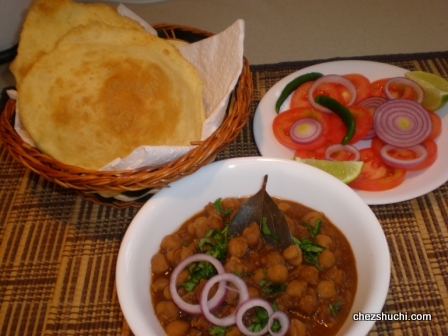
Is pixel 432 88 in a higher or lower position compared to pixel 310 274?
higher

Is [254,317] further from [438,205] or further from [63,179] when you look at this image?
[438,205]

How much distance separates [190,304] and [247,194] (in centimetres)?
54

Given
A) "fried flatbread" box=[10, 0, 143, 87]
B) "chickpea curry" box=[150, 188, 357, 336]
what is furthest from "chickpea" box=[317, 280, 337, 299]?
"fried flatbread" box=[10, 0, 143, 87]

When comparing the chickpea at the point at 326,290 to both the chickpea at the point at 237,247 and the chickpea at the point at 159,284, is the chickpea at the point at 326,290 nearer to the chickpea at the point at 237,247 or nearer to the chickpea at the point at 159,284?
the chickpea at the point at 237,247

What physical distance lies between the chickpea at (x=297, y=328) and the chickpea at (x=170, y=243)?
0.53 m

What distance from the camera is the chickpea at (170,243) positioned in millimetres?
1666

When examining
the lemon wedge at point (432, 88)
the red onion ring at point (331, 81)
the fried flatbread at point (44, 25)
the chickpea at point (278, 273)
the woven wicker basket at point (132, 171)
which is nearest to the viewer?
the chickpea at point (278, 273)

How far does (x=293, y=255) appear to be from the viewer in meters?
1.54

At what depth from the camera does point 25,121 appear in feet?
5.87

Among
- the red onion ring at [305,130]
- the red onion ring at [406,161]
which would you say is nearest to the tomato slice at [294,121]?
the red onion ring at [305,130]

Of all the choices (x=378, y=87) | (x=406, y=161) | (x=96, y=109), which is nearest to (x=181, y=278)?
(x=96, y=109)

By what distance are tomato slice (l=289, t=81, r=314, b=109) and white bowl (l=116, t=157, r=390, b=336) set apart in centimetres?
73

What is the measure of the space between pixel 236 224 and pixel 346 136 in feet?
2.65

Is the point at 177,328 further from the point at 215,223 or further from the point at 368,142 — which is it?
the point at 368,142
